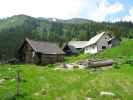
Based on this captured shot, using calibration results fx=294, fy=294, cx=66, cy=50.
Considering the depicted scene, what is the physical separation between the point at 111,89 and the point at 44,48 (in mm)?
45354

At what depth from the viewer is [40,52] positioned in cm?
6919

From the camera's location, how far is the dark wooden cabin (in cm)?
7006

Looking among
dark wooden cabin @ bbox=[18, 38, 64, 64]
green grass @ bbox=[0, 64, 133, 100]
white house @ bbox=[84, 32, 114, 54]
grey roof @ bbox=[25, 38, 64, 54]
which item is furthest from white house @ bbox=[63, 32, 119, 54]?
green grass @ bbox=[0, 64, 133, 100]

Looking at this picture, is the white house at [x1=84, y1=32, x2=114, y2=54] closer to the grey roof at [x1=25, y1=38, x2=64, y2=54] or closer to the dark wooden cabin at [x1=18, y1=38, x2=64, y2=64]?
the dark wooden cabin at [x1=18, y1=38, x2=64, y2=64]

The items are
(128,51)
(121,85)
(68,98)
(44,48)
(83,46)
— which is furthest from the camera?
(83,46)

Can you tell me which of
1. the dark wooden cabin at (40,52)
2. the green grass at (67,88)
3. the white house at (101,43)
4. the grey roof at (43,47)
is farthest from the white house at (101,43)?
the green grass at (67,88)

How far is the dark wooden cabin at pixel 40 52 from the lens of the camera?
70.1 meters

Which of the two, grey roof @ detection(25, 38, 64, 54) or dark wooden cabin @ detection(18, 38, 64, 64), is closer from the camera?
grey roof @ detection(25, 38, 64, 54)

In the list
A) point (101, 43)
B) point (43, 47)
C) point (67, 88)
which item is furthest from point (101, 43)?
point (67, 88)

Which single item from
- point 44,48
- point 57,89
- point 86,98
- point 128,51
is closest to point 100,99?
point 86,98

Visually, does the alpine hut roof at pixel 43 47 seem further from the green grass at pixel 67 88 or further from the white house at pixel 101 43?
the green grass at pixel 67 88

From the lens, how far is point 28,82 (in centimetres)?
2927

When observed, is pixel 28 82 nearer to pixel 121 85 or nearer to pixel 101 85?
pixel 101 85

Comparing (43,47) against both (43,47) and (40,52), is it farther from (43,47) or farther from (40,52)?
(40,52)
